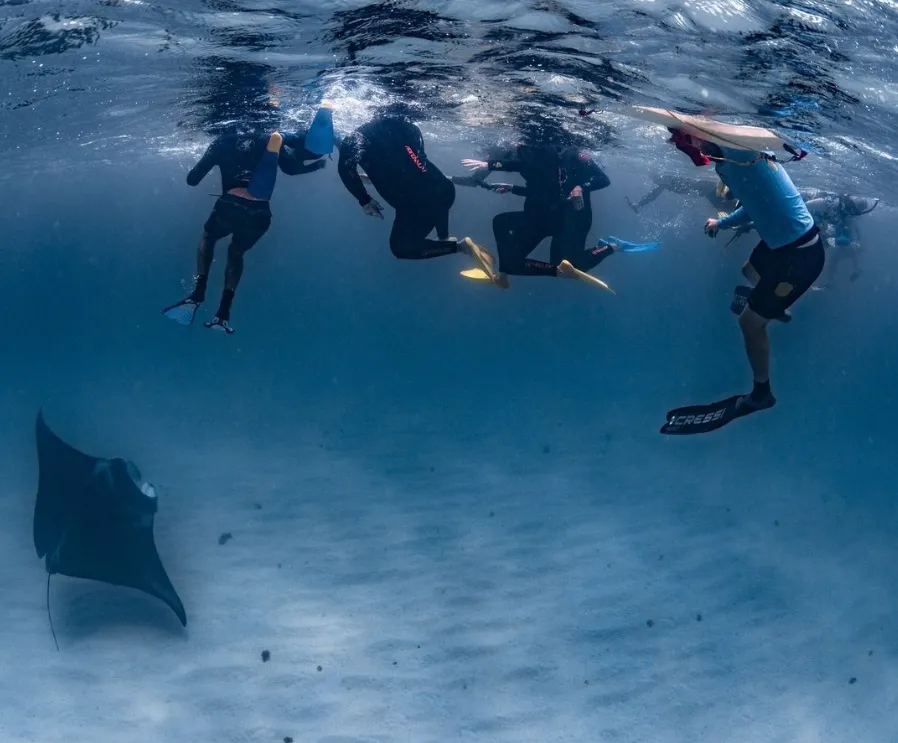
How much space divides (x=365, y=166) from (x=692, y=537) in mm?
9210

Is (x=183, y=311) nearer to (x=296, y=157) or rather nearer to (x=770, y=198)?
(x=296, y=157)

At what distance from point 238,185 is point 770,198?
7767 mm

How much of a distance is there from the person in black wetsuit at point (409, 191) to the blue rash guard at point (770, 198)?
423cm

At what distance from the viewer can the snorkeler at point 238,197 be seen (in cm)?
983

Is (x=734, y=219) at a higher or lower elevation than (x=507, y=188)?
higher

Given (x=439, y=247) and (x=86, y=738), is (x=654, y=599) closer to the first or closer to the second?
(x=439, y=247)

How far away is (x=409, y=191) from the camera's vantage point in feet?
34.0

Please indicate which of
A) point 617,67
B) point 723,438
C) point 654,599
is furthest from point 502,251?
point 723,438

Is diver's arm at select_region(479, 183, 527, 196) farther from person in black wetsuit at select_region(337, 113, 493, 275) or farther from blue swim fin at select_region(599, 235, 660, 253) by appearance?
blue swim fin at select_region(599, 235, 660, 253)

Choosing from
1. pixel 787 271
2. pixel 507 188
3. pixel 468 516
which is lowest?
pixel 468 516

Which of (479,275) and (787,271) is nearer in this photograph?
(787,271)

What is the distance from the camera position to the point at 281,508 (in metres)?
13.2

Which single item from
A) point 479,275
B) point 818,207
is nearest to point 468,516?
point 479,275

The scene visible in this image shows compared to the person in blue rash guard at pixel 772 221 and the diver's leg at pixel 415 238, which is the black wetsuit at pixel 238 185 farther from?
the person in blue rash guard at pixel 772 221
